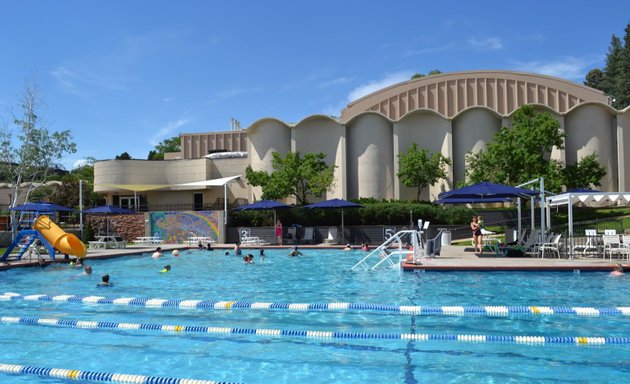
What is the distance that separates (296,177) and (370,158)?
5.86 meters

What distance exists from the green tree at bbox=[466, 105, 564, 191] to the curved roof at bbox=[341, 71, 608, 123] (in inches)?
470

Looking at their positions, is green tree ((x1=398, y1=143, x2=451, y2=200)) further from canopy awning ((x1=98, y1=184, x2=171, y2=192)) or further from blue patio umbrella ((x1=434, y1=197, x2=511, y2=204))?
canopy awning ((x1=98, y1=184, x2=171, y2=192))

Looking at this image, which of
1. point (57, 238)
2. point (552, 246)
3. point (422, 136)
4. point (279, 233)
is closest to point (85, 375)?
point (57, 238)

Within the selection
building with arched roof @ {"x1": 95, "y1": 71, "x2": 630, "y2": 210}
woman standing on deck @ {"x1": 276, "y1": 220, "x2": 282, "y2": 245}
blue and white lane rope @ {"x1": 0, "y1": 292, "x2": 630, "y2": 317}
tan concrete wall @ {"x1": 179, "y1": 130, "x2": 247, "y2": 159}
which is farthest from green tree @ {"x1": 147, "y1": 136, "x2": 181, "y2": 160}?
blue and white lane rope @ {"x1": 0, "y1": 292, "x2": 630, "y2": 317}

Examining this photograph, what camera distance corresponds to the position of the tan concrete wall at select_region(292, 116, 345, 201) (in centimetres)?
3531

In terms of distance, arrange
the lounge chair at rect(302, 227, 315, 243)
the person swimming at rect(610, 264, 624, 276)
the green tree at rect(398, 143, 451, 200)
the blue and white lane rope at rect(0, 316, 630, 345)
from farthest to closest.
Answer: the green tree at rect(398, 143, 451, 200) → the lounge chair at rect(302, 227, 315, 243) → the person swimming at rect(610, 264, 624, 276) → the blue and white lane rope at rect(0, 316, 630, 345)

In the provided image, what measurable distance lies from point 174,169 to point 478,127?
21.3 m

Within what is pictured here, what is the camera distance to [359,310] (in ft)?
30.4

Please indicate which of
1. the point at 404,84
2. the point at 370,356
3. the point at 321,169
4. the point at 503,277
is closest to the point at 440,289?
the point at 503,277

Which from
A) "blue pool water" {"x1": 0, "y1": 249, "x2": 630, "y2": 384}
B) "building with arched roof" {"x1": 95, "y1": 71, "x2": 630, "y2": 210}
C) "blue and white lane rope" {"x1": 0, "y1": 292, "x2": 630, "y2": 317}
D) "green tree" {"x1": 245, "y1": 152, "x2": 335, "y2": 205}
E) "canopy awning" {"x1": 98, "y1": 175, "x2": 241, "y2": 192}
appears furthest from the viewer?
"canopy awning" {"x1": 98, "y1": 175, "x2": 241, "y2": 192}

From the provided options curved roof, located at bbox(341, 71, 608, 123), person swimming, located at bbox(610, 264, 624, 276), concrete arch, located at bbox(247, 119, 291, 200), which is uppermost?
curved roof, located at bbox(341, 71, 608, 123)

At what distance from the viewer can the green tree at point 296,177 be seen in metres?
31.2

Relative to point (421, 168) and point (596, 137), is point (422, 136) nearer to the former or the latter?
point (421, 168)

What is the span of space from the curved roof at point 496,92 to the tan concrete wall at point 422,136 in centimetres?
622
